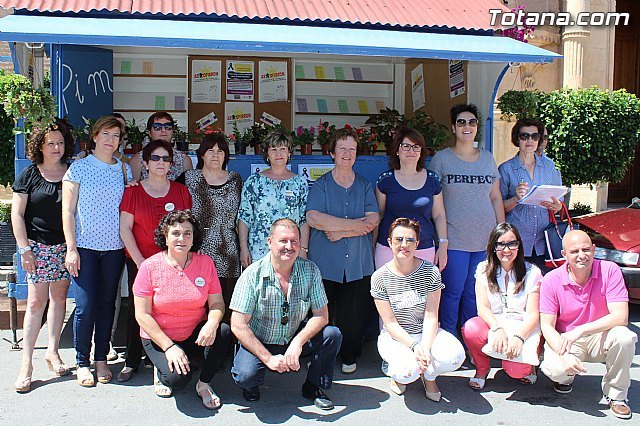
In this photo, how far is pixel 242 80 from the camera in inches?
336

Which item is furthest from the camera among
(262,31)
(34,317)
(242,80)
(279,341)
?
(242,80)

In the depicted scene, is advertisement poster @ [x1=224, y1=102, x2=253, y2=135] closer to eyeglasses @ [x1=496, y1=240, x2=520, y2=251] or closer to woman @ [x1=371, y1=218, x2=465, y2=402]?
woman @ [x1=371, y1=218, x2=465, y2=402]

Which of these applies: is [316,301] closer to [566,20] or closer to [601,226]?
[601,226]

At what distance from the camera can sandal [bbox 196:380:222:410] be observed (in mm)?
4195

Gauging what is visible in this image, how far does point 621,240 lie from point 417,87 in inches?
115

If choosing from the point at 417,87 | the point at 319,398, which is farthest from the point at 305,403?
the point at 417,87

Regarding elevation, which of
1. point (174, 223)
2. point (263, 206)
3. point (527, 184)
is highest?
point (527, 184)

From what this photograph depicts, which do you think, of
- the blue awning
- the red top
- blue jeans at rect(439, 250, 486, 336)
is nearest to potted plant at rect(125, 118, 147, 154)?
the blue awning

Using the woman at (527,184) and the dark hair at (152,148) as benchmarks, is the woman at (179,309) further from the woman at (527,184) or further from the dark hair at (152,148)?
the woman at (527,184)

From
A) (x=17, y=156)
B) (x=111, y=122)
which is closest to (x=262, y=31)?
(x=111, y=122)

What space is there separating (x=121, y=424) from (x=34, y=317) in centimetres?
115

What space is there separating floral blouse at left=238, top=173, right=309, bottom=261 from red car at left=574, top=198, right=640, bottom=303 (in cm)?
332

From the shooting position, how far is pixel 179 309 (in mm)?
4281

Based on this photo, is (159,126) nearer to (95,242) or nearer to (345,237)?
(95,242)
